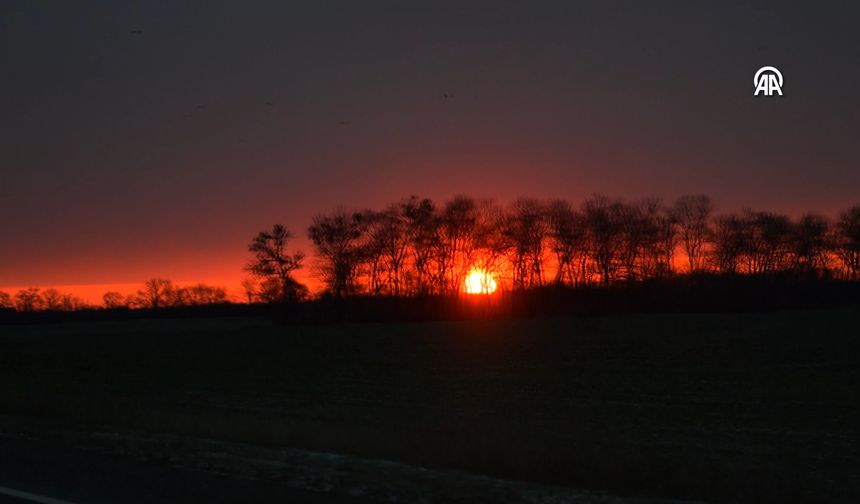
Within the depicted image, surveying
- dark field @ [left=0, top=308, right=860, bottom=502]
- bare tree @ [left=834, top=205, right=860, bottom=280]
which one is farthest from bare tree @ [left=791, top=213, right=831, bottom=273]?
dark field @ [left=0, top=308, right=860, bottom=502]

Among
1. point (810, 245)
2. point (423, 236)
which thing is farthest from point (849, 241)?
point (423, 236)

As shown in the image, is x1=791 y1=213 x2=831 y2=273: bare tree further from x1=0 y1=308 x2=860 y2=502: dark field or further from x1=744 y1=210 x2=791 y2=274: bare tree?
x1=0 y1=308 x2=860 y2=502: dark field

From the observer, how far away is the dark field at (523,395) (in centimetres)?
1152

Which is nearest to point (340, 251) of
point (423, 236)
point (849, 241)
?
point (423, 236)

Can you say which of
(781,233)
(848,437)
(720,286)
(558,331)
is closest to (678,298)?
(720,286)

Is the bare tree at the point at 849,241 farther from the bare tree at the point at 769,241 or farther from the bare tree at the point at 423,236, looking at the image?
the bare tree at the point at 423,236

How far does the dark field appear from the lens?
1152 cm

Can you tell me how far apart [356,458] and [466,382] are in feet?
78.7

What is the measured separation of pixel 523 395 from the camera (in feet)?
98.5

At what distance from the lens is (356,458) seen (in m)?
10.8

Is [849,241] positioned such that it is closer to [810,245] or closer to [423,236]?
[810,245]

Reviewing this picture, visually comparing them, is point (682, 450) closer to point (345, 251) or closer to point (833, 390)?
point (833, 390)

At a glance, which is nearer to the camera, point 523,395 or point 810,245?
point 523,395

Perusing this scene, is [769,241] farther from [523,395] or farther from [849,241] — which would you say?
[523,395]
